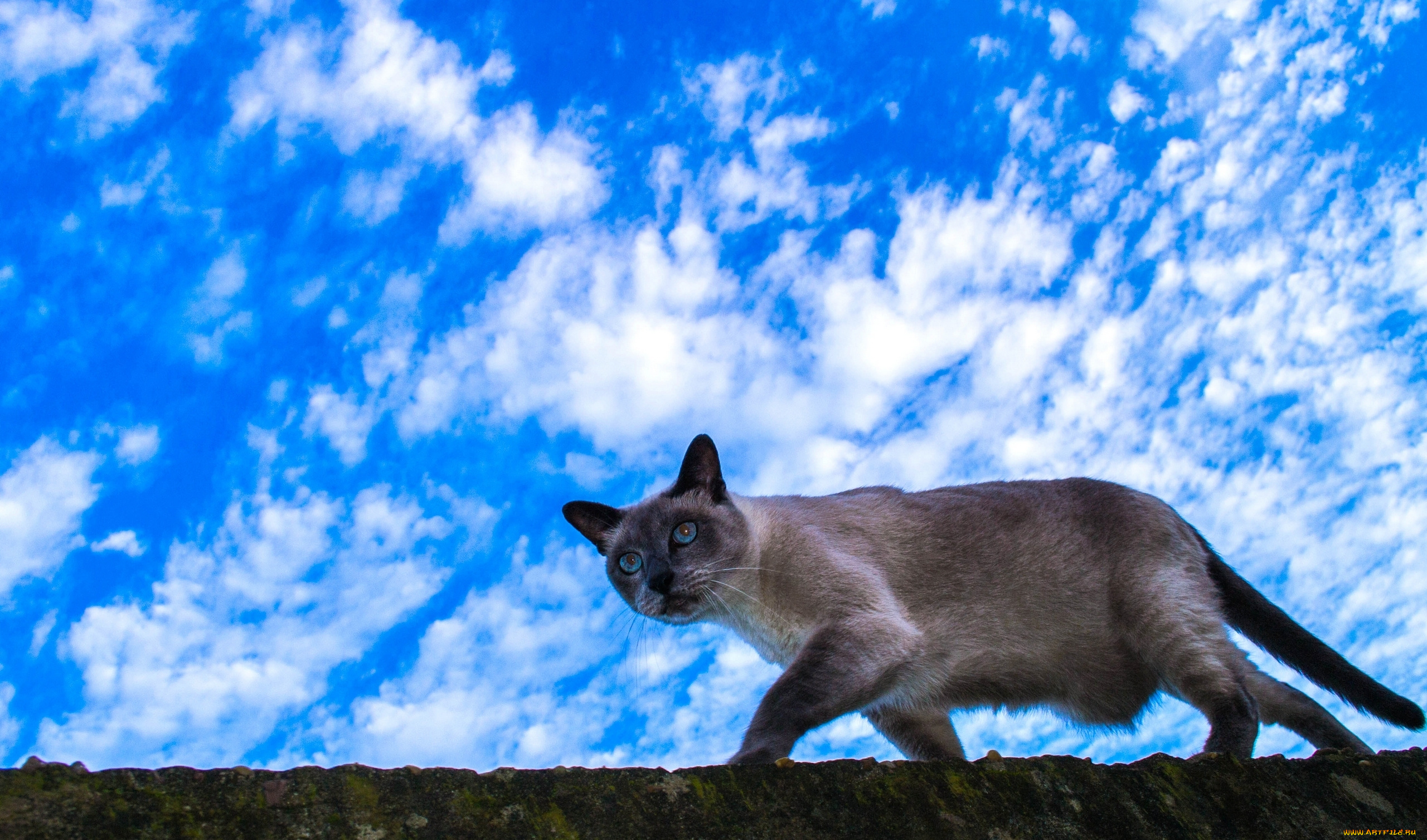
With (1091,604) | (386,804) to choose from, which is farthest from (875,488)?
(386,804)

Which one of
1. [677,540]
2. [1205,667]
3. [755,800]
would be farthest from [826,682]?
[755,800]

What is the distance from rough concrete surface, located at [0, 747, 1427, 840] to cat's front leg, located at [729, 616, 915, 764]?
4.71ft

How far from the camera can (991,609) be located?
4.43 meters

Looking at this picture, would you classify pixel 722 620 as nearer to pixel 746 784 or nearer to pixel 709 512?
pixel 709 512

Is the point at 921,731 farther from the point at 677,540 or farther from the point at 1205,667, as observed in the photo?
the point at 677,540

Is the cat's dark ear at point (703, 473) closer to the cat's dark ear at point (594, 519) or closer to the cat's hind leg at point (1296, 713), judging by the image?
the cat's dark ear at point (594, 519)

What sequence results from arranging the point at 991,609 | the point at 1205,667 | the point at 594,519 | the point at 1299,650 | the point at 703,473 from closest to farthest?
the point at 1205,667 < the point at 1299,650 < the point at 991,609 < the point at 703,473 < the point at 594,519

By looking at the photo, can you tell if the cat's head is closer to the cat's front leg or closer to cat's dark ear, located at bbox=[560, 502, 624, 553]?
→ cat's dark ear, located at bbox=[560, 502, 624, 553]

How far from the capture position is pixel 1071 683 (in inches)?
172

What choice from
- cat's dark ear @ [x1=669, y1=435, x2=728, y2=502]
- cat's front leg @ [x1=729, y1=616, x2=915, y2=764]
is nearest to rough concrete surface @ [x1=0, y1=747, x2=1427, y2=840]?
cat's front leg @ [x1=729, y1=616, x2=915, y2=764]

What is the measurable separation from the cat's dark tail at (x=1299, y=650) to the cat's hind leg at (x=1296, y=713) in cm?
13

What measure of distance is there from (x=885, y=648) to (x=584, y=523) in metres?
2.24

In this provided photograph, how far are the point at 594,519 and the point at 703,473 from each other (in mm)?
784

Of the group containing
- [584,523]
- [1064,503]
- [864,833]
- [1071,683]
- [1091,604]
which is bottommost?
[864,833]
